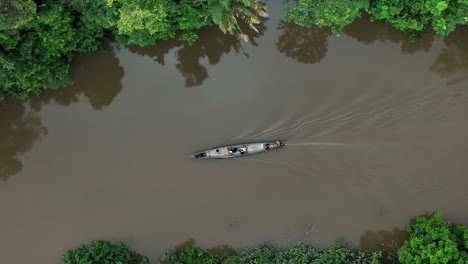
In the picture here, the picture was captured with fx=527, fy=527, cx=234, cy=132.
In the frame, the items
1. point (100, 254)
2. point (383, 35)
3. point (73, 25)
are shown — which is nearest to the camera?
point (73, 25)

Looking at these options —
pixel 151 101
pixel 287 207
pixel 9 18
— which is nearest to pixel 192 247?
pixel 287 207

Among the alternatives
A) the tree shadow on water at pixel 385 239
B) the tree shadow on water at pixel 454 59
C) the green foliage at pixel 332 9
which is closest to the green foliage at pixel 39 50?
the green foliage at pixel 332 9

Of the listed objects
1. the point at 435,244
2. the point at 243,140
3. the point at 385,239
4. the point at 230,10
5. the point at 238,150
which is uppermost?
the point at 230,10

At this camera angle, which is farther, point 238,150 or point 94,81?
point 94,81

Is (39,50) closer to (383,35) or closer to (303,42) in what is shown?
(303,42)

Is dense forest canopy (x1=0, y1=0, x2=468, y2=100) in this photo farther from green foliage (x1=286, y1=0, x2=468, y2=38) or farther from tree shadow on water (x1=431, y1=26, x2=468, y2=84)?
tree shadow on water (x1=431, y1=26, x2=468, y2=84)

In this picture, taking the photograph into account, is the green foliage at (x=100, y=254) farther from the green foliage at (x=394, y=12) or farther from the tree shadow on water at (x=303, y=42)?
the green foliage at (x=394, y=12)

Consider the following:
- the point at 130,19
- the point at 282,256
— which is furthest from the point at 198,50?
the point at 282,256

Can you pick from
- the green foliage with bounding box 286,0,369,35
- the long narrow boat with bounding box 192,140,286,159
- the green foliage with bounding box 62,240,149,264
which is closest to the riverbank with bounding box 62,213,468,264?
the green foliage with bounding box 62,240,149,264
